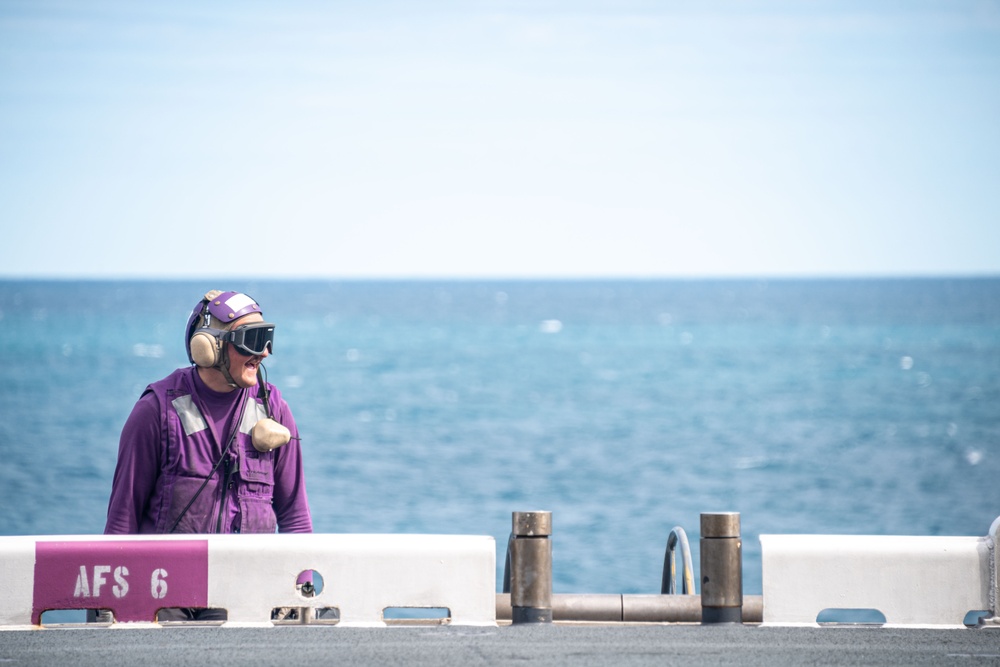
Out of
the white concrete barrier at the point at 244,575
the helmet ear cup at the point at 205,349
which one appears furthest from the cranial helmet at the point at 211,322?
the white concrete barrier at the point at 244,575

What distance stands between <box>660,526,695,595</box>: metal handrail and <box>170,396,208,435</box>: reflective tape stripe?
2946 mm

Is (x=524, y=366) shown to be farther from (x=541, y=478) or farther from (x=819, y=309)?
(x=819, y=309)

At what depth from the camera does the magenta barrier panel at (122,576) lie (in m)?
6.66

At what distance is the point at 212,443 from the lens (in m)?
6.54

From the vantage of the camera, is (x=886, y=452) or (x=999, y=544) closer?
(x=999, y=544)

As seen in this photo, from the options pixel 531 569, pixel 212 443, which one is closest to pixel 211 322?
pixel 212 443

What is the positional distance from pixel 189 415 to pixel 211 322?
536 mm

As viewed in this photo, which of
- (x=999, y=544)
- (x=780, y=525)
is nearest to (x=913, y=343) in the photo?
(x=780, y=525)

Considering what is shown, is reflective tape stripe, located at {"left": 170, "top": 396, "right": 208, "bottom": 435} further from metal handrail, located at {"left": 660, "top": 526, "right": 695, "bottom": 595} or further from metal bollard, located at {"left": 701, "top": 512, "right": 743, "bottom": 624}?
metal handrail, located at {"left": 660, "top": 526, "right": 695, "bottom": 595}

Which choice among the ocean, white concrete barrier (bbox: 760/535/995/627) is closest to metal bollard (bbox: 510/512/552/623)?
white concrete barrier (bbox: 760/535/995/627)

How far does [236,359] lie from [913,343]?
104262 mm

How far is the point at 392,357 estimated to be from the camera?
322ft

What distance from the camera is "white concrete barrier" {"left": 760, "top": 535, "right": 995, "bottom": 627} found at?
700 cm

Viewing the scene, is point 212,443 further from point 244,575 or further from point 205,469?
point 244,575
